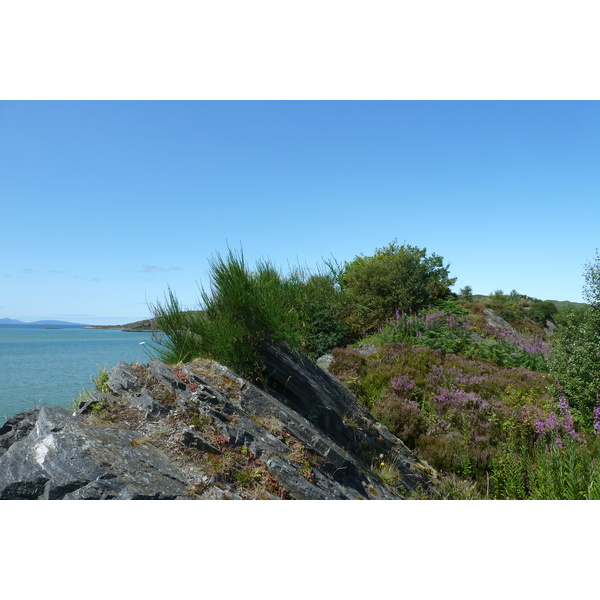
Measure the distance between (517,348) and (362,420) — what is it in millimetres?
8317

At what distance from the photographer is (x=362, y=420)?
6.42 meters

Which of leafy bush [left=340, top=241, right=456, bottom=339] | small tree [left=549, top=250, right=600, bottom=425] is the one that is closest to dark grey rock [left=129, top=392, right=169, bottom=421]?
small tree [left=549, top=250, right=600, bottom=425]

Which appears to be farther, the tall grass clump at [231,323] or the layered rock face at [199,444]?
the tall grass clump at [231,323]

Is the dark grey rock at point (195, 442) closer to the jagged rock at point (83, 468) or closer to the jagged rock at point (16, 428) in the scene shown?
the jagged rock at point (83, 468)

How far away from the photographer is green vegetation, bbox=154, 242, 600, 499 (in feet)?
18.4

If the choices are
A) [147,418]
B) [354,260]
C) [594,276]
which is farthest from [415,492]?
[354,260]

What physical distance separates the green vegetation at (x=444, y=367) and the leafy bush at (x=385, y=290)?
8cm

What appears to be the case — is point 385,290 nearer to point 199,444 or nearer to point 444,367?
point 444,367

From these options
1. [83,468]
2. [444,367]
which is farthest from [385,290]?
[83,468]

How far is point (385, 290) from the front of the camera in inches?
611

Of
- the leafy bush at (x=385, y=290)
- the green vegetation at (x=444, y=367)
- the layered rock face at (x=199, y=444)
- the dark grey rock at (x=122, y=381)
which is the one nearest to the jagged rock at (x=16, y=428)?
the layered rock face at (x=199, y=444)

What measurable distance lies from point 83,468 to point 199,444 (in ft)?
3.41

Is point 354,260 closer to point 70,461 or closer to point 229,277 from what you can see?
point 229,277

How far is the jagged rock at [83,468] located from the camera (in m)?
3.34
